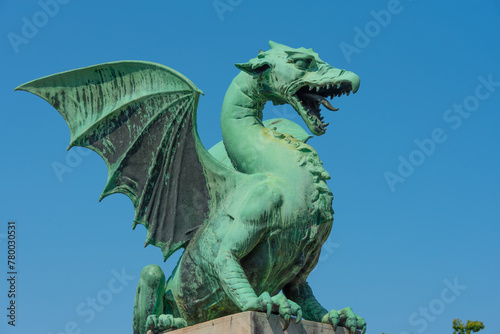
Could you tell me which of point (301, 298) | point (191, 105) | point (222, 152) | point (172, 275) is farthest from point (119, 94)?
point (301, 298)

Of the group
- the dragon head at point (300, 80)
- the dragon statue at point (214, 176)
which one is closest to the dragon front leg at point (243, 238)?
the dragon statue at point (214, 176)

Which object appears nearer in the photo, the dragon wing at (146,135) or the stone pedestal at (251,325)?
the stone pedestal at (251,325)

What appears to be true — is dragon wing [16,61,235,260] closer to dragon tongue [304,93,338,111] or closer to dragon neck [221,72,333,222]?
dragon neck [221,72,333,222]

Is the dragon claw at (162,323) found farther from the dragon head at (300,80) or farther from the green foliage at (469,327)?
the green foliage at (469,327)

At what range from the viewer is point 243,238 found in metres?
5.84

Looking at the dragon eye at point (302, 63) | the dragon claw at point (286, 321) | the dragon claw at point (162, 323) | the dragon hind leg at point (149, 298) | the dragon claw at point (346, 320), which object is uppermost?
the dragon eye at point (302, 63)

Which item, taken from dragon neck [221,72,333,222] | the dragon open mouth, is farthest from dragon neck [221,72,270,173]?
the dragon open mouth

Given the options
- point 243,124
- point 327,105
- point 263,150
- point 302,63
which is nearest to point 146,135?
point 243,124

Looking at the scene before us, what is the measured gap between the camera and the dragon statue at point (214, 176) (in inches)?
235

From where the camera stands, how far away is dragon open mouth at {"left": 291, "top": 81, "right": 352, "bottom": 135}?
20.7ft

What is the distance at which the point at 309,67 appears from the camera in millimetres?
6473

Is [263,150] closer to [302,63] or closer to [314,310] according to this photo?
[302,63]

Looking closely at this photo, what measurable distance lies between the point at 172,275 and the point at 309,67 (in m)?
2.58

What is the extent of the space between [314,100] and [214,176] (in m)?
1.27
